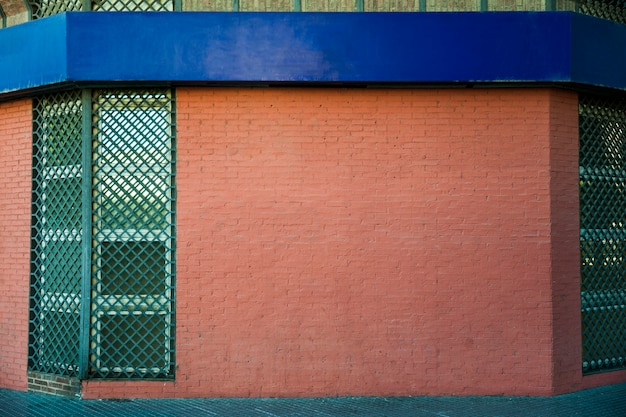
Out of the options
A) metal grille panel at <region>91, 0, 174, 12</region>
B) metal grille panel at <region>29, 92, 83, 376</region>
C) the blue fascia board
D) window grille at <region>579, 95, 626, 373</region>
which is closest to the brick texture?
metal grille panel at <region>29, 92, 83, 376</region>

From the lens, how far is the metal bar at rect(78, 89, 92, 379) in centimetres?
823

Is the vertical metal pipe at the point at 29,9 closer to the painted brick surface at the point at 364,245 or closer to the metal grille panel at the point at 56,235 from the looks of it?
the metal grille panel at the point at 56,235

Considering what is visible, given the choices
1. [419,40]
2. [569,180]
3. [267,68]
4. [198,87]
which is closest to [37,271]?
[198,87]

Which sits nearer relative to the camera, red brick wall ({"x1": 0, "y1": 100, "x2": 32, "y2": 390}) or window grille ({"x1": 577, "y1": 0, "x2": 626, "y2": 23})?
red brick wall ({"x1": 0, "y1": 100, "x2": 32, "y2": 390})

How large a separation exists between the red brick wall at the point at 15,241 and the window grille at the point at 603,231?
6441mm

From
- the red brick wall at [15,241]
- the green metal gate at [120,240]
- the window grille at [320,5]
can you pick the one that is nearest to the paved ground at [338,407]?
the green metal gate at [120,240]

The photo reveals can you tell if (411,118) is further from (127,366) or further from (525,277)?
(127,366)

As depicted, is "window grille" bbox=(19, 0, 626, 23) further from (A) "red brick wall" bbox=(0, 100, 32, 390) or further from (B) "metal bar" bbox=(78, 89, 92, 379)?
(A) "red brick wall" bbox=(0, 100, 32, 390)

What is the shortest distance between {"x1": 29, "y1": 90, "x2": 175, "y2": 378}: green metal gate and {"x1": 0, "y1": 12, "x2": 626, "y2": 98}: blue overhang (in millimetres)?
532

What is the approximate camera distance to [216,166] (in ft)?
27.1

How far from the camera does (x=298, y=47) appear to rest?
7965mm

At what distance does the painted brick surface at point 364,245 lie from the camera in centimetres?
819

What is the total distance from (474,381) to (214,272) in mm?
3040

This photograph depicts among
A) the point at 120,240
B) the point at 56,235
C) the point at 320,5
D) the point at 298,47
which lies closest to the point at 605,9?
the point at 320,5
